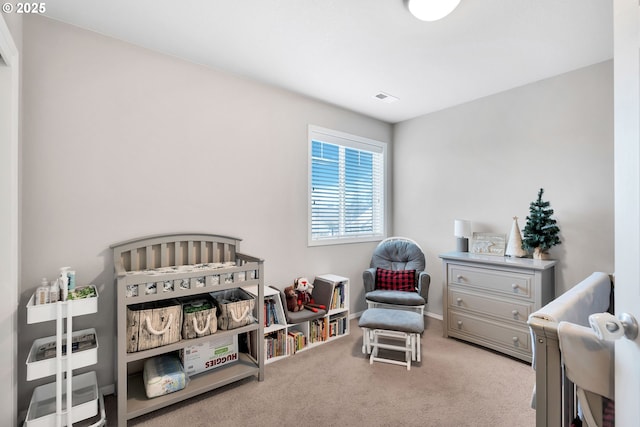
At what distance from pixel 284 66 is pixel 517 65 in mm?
1960

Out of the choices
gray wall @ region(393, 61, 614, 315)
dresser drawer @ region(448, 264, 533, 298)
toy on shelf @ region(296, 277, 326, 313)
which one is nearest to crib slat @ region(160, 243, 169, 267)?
toy on shelf @ region(296, 277, 326, 313)

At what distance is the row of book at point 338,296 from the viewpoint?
307 cm

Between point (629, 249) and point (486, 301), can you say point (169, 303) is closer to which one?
point (629, 249)

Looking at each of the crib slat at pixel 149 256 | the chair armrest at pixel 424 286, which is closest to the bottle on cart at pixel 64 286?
the crib slat at pixel 149 256

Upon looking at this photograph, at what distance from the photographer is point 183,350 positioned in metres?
2.14

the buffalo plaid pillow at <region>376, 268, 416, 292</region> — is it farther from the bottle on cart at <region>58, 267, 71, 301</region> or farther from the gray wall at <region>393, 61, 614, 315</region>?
the bottle on cart at <region>58, 267, 71, 301</region>

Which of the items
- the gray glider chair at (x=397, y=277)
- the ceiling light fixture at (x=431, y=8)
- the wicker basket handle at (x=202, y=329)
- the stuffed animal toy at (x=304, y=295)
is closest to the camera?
the ceiling light fixture at (x=431, y=8)

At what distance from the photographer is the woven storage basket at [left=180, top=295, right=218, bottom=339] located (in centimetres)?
202

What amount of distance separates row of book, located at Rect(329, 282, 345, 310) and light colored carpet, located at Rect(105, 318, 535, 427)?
0.50m

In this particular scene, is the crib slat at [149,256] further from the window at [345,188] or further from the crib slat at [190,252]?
the window at [345,188]

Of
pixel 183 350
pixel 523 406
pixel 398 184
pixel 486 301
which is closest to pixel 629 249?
pixel 523 406

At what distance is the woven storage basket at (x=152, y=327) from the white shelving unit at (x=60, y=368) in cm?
20

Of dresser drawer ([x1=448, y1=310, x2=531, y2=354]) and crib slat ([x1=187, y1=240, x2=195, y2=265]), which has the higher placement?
Result: crib slat ([x1=187, y1=240, x2=195, y2=265])

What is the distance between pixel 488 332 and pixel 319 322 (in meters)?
1.56
